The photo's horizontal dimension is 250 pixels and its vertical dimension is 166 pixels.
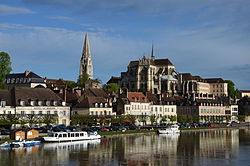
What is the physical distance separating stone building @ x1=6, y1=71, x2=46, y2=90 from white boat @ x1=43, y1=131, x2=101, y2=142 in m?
85.4

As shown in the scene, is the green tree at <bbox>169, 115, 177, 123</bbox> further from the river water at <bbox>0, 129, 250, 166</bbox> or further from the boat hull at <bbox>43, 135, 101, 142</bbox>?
the river water at <bbox>0, 129, 250, 166</bbox>

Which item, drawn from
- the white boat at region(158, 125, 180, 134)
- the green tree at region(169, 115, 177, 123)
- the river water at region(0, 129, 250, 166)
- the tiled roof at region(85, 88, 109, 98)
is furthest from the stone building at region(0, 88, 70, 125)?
the green tree at region(169, 115, 177, 123)

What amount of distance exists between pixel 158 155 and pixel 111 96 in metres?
56.0

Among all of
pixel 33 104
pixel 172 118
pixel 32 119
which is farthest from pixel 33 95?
pixel 172 118

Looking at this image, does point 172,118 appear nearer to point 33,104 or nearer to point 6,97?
point 33,104

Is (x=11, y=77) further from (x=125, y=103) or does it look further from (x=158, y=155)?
(x=158, y=155)

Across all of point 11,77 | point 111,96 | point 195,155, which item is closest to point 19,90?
point 111,96

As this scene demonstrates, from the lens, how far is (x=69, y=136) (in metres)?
62.2

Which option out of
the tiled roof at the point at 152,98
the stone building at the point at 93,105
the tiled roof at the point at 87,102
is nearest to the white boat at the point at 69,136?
the stone building at the point at 93,105

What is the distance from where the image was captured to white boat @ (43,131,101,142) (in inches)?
2345

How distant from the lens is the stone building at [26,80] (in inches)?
5856

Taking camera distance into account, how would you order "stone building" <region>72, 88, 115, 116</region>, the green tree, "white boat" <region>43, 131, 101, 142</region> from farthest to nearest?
the green tree, "stone building" <region>72, 88, 115, 116</region>, "white boat" <region>43, 131, 101, 142</region>

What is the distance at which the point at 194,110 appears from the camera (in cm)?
12756

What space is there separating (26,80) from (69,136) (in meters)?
92.9
